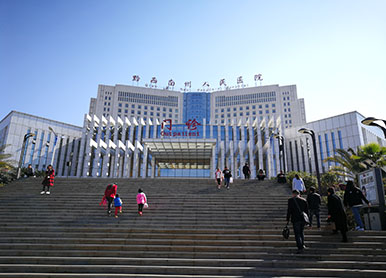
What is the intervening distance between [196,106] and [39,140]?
5254cm

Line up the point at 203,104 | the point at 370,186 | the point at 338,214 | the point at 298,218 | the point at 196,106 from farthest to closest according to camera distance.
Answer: the point at 203,104
the point at 196,106
the point at 370,186
the point at 338,214
the point at 298,218

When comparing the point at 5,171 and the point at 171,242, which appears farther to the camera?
the point at 5,171

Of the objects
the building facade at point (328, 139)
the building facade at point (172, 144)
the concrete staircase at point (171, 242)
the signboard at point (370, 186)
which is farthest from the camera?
the building facade at point (328, 139)

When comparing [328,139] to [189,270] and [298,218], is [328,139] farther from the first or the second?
[189,270]

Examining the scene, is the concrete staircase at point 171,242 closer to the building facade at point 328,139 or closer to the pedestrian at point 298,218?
the pedestrian at point 298,218

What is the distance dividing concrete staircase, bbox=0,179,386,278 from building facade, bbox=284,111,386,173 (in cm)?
3126

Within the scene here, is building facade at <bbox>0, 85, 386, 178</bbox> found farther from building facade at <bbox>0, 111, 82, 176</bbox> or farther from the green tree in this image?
the green tree

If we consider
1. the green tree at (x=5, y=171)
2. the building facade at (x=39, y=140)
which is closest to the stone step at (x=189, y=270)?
the green tree at (x=5, y=171)

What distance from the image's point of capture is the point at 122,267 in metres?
6.54

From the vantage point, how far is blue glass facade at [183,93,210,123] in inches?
3450

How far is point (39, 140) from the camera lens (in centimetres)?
4334

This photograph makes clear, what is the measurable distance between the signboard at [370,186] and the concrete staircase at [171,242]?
1.24 m

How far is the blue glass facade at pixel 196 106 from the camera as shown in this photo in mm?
87625

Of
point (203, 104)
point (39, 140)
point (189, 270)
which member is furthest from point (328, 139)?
point (203, 104)
